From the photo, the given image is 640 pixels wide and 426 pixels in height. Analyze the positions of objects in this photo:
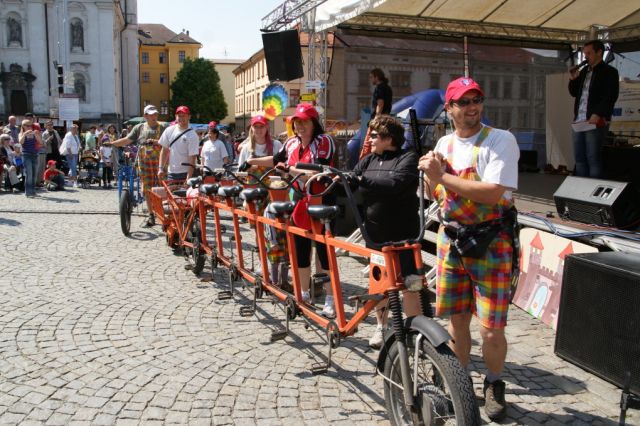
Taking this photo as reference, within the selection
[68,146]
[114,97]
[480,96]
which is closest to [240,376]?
[480,96]

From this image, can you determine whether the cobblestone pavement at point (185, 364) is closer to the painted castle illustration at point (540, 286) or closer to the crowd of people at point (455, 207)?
the painted castle illustration at point (540, 286)

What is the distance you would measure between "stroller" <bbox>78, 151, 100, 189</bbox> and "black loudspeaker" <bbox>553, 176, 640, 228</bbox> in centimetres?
1592

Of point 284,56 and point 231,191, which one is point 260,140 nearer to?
point 231,191

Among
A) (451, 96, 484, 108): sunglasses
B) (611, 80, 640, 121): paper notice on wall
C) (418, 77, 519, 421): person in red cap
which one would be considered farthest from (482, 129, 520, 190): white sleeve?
(611, 80, 640, 121): paper notice on wall

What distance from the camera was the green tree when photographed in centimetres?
7875

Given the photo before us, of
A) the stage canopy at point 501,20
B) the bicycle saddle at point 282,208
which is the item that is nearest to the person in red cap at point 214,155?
the stage canopy at point 501,20

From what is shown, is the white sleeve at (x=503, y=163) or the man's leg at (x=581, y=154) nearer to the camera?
the white sleeve at (x=503, y=163)

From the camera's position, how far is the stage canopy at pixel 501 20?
10.3m

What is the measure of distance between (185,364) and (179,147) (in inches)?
189

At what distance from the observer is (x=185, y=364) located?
4160 millimetres

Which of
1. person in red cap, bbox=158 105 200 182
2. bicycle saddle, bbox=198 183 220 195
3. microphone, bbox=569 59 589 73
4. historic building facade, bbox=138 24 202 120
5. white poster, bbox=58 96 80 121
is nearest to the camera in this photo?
bicycle saddle, bbox=198 183 220 195

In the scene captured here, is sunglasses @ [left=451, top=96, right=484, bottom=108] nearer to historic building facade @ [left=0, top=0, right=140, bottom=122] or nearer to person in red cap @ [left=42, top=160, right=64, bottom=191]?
person in red cap @ [left=42, top=160, right=64, bottom=191]

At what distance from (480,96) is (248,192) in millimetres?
2333

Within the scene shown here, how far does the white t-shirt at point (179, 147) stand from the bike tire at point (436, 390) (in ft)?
19.7
